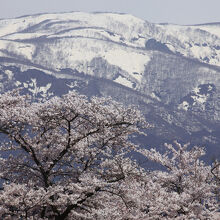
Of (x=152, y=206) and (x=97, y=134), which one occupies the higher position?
(x=97, y=134)

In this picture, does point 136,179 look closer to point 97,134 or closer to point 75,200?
point 97,134

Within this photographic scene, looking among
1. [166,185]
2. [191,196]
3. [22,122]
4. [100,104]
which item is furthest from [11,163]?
[166,185]

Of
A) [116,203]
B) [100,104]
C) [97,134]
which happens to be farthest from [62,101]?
[116,203]

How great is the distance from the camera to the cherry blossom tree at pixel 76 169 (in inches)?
1096

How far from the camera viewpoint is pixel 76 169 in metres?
32.3

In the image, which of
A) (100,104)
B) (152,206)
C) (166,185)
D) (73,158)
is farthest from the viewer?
(166,185)

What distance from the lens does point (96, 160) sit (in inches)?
1294

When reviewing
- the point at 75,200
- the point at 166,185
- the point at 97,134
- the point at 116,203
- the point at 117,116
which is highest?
the point at 117,116

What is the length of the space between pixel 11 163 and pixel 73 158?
4.64m

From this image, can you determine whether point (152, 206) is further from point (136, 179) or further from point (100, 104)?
point (100, 104)

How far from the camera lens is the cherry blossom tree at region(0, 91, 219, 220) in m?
27.8

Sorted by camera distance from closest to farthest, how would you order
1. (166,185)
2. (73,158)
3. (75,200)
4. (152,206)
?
(75,200)
(152,206)
(73,158)
(166,185)

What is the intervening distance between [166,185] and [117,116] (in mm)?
14580

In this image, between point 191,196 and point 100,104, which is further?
point 191,196
